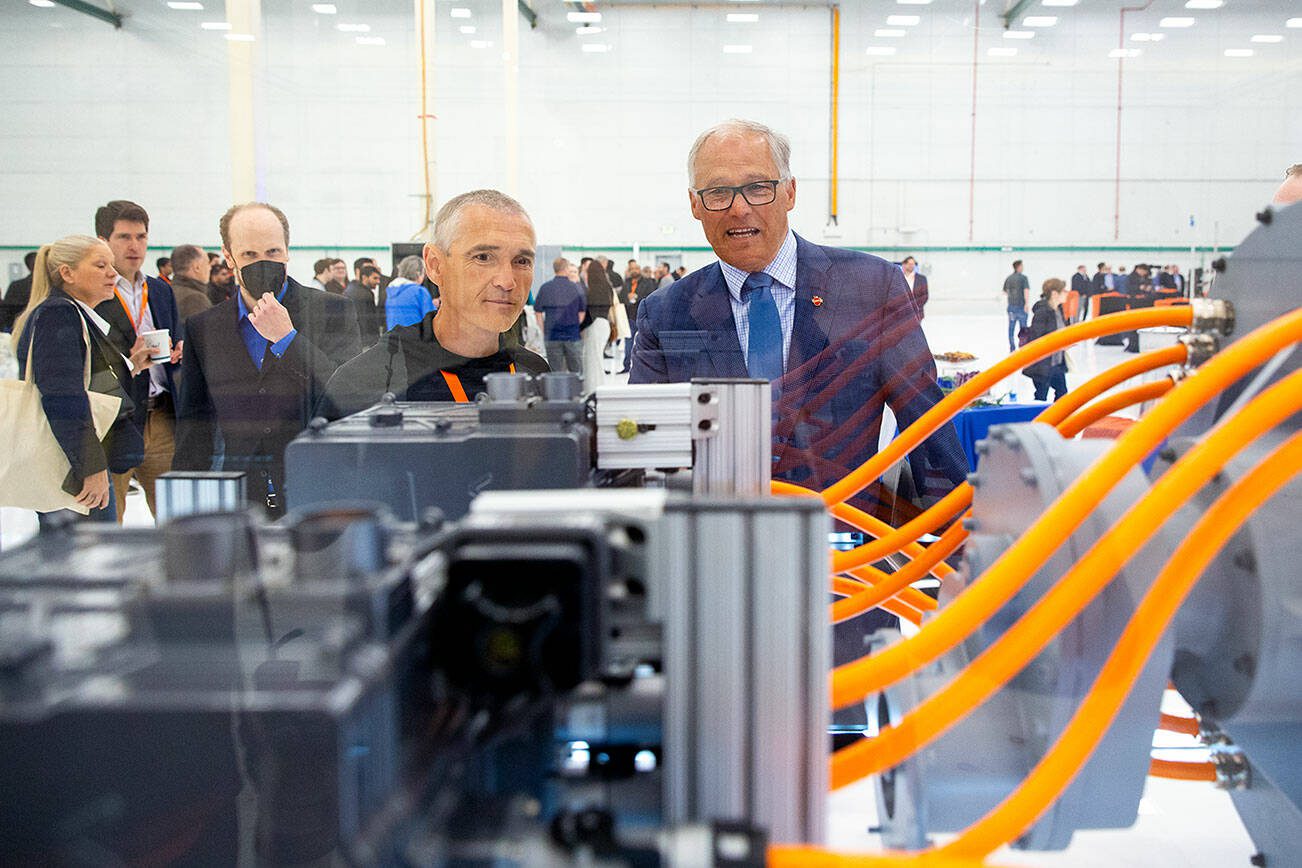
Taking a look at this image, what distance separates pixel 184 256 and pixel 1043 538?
9.91ft

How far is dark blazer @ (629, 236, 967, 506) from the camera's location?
175 cm

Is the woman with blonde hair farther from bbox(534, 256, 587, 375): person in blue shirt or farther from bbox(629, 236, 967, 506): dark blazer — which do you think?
bbox(534, 256, 587, 375): person in blue shirt

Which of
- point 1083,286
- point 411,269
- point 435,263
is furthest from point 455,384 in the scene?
point 1083,286

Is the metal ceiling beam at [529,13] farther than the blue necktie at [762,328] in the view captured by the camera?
Yes

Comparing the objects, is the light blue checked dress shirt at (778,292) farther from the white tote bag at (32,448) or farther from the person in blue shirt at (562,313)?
the person in blue shirt at (562,313)

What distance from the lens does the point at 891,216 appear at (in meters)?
3.82

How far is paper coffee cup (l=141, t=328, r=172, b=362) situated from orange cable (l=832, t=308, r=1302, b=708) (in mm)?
2461

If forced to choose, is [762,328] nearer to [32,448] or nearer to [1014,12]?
[32,448]

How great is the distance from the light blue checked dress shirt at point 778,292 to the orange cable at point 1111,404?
0.75 m

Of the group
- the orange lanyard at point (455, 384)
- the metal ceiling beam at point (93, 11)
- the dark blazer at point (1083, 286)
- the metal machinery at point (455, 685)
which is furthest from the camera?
the dark blazer at point (1083, 286)

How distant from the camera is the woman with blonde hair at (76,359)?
237 cm

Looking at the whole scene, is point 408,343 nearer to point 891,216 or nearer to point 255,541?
point 255,541

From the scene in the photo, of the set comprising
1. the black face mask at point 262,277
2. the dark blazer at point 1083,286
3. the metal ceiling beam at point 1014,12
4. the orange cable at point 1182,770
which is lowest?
the orange cable at point 1182,770

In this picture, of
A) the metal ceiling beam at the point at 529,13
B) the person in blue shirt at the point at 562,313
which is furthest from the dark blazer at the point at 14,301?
the metal ceiling beam at the point at 529,13
